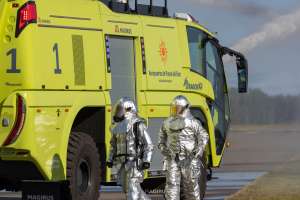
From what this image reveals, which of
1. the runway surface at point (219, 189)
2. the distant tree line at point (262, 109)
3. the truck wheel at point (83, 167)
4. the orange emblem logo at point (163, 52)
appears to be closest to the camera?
the truck wheel at point (83, 167)

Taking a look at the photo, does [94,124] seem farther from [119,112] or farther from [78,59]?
[119,112]

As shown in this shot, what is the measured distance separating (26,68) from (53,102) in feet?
2.29

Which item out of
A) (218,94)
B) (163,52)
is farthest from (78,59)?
(218,94)

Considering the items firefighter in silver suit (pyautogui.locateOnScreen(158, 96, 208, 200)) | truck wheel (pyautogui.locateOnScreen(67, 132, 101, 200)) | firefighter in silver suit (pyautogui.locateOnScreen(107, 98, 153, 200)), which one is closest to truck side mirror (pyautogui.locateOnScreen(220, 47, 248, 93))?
truck wheel (pyautogui.locateOnScreen(67, 132, 101, 200))

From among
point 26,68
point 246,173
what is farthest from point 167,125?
point 246,173

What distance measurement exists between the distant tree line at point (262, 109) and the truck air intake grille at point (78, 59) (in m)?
112

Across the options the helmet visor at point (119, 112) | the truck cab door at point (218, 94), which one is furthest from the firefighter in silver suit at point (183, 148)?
the truck cab door at point (218, 94)

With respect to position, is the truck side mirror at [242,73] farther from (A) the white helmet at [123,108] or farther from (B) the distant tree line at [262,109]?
(B) the distant tree line at [262,109]

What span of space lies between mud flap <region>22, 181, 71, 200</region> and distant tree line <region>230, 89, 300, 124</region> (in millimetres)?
111949

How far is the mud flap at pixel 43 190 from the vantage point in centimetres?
1462

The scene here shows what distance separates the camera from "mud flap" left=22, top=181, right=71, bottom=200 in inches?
575

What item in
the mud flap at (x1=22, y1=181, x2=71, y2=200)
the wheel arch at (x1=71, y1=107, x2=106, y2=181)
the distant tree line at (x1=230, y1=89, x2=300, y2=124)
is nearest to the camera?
the mud flap at (x1=22, y1=181, x2=71, y2=200)

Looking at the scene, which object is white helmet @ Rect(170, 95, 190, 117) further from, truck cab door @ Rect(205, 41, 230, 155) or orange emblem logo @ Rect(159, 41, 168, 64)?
truck cab door @ Rect(205, 41, 230, 155)

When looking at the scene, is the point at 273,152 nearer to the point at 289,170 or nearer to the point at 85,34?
the point at 289,170
